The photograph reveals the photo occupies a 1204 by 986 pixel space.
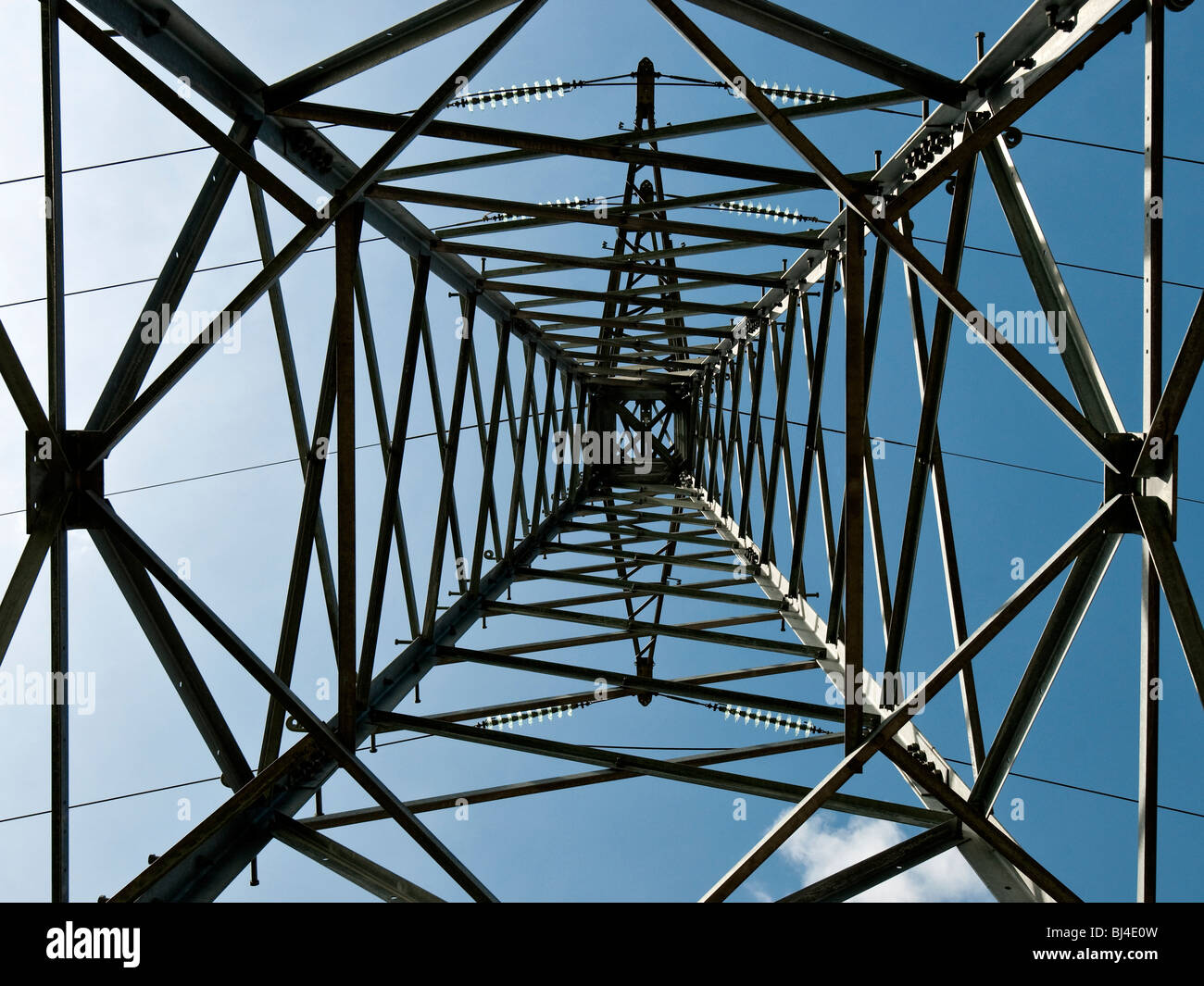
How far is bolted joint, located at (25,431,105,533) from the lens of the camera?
534cm

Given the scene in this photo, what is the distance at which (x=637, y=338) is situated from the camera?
16.2 m

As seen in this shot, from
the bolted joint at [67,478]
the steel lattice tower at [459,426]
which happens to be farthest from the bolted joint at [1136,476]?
the bolted joint at [67,478]

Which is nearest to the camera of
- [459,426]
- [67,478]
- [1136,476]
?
[1136,476]

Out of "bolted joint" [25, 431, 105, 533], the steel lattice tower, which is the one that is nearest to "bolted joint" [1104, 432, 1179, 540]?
the steel lattice tower

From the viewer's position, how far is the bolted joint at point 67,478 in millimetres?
5344

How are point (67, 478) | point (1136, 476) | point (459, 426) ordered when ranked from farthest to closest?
point (459, 426) → point (67, 478) → point (1136, 476)

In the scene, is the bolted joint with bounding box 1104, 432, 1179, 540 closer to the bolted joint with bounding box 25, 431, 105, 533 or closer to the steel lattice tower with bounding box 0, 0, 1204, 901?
the steel lattice tower with bounding box 0, 0, 1204, 901

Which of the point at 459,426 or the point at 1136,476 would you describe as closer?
the point at 1136,476

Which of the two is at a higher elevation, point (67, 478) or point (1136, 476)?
point (67, 478)

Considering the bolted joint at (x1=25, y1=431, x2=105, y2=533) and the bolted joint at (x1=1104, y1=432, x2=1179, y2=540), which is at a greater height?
the bolted joint at (x1=25, y1=431, x2=105, y2=533)

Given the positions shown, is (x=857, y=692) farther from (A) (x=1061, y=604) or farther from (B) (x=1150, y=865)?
(B) (x=1150, y=865)

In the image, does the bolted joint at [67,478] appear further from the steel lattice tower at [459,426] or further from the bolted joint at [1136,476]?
the bolted joint at [1136,476]

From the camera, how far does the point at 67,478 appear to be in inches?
217
